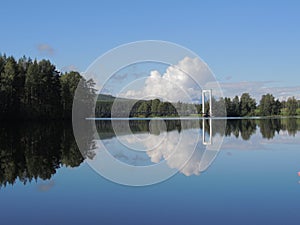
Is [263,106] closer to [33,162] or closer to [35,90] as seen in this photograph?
[35,90]

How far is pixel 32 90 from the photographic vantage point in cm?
5372

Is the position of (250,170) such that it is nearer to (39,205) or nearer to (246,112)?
(39,205)

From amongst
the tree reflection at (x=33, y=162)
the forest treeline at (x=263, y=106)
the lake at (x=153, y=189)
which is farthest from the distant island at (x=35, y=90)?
the forest treeline at (x=263, y=106)

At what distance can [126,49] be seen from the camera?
13.0 meters

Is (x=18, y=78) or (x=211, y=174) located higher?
(x=18, y=78)

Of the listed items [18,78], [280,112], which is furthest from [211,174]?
[280,112]

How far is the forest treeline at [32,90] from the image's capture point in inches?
1976

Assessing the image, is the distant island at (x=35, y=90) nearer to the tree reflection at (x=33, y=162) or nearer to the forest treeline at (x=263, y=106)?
the tree reflection at (x=33, y=162)

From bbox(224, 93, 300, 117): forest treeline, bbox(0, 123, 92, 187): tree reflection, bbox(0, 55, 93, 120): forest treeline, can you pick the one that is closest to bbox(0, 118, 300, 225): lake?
bbox(0, 123, 92, 187): tree reflection

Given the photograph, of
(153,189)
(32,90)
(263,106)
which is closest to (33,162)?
(153,189)

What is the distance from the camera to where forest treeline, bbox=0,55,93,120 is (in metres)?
50.2

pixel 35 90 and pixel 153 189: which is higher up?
pixel 35 90

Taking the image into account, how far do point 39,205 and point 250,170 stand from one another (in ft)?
21.3

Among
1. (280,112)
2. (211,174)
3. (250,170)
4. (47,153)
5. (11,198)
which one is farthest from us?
(280,112)
